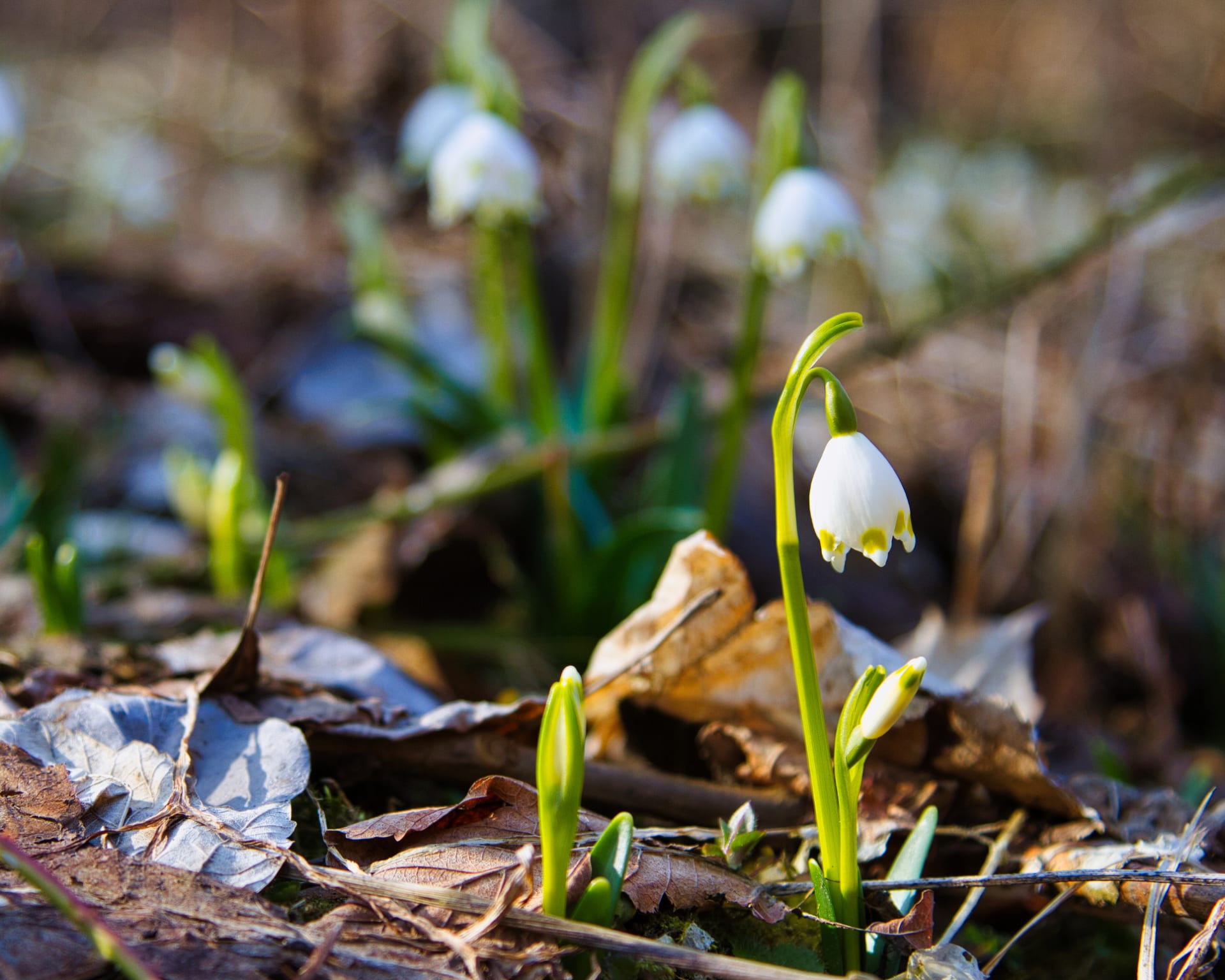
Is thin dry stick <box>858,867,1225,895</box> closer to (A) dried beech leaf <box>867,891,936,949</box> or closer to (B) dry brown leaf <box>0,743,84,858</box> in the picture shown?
(A) dried beech leaf <box>867,891,936,949</box>

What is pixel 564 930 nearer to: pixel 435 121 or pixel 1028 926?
pixel 1028 926

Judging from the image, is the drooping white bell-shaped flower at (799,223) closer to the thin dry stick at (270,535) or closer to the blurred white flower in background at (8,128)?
the thin dry stick at (270,535)

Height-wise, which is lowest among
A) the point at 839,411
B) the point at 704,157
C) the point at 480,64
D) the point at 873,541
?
the point at 873,541

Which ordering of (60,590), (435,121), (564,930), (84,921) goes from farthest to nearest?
(435,121) → (60,590) → (564,930) → (84,921)

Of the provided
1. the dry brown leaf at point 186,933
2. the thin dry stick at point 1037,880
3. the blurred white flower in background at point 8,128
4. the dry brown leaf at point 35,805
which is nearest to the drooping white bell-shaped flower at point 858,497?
the thin dry stick at point 1037,880

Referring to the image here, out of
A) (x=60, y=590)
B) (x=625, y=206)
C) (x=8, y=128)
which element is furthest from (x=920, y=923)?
(x=8, y=128)

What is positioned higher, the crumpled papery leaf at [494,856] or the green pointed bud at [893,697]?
the green pointed bud at [893,697]

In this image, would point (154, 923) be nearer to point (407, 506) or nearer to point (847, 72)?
point (407, 506)
